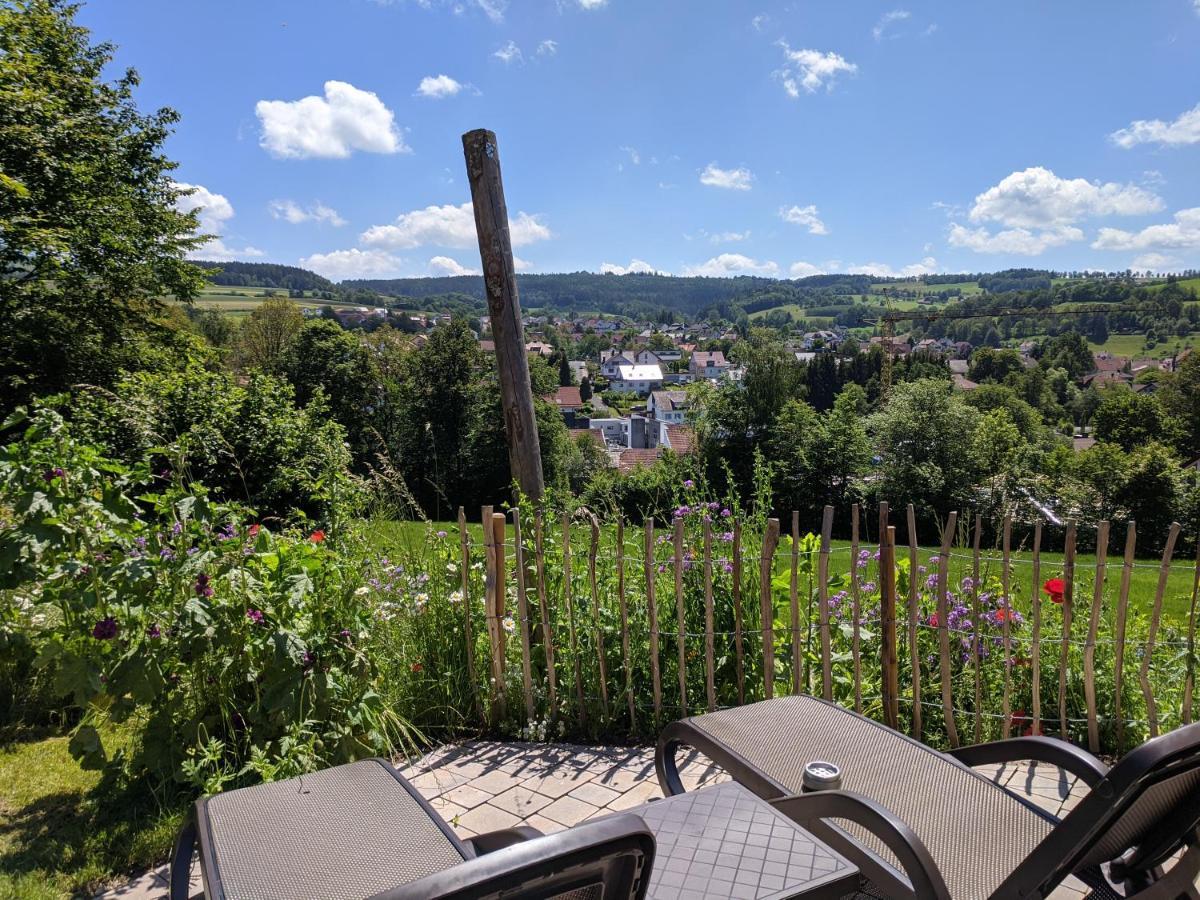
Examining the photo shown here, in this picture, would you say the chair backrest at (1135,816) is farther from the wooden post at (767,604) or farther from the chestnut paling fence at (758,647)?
the wooden post at (767,604)

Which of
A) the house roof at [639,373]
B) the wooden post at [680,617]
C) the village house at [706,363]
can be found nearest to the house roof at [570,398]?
the house roof at [639,373]

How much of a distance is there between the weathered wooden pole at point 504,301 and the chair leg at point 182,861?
184cm

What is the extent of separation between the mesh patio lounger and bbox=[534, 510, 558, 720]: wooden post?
1183mm

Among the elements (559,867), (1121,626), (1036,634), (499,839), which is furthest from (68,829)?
(1121,626)

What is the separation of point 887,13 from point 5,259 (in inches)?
549

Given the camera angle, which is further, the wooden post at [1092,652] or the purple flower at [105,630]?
the wooden post at [1092,652]

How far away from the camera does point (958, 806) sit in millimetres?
1753

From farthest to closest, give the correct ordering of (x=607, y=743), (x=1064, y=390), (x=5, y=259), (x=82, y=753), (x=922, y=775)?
1. (x=1064, y=390)
2. (x=5, y=259)
3. (x=607, y=743)
4. (x=82, y=753)
5. (x=922, y=775)

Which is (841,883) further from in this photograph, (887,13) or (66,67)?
(66,67)

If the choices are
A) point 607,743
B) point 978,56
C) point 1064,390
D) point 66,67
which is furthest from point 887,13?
point 1064,390

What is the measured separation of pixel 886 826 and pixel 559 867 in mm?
881

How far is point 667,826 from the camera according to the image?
63.2 inches

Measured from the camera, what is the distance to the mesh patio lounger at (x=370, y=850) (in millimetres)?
864

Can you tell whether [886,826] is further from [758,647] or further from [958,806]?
[758,647]
